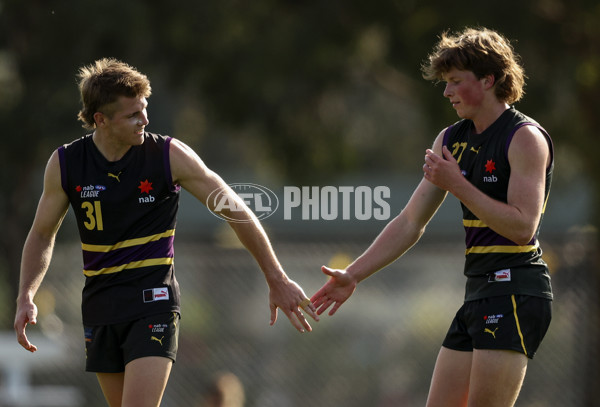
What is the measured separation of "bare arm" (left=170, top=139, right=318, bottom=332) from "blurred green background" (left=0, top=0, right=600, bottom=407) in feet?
12.3

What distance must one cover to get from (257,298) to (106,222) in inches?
173

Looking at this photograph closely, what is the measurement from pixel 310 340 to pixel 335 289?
4009 millimetres

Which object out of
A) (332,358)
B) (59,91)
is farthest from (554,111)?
(59,91)

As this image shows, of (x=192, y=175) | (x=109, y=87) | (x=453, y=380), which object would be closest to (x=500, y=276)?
(x=453, y=380)

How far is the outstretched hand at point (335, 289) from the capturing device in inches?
209

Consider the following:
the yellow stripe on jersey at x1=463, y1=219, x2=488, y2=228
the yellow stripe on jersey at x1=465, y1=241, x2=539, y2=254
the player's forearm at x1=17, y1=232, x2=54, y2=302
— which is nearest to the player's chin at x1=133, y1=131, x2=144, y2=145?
the player's forearm at x1=17, y1=232, x2=54, y2=302

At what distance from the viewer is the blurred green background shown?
9.16 m

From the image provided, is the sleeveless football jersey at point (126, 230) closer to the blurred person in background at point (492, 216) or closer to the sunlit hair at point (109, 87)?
the sunlit hair at point (109, 87)

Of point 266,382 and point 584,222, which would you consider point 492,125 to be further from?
point 584,222

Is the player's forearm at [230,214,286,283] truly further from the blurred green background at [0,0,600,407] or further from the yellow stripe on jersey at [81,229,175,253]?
the blurred green background at [0,0,600,407]

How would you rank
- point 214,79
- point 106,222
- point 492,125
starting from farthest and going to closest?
point 214,79 → point 106,222 → point 492,125

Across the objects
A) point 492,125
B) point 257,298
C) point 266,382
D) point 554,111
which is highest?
point 554,111

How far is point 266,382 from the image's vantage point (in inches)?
360

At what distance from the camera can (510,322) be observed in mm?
4449
